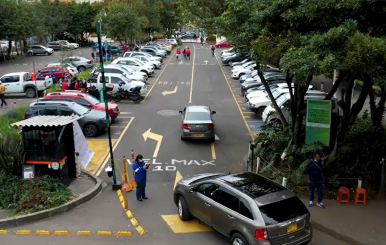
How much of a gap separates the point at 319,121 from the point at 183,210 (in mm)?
5129

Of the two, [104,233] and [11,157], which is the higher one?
[11,157]

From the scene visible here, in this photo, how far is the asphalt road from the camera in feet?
29.1

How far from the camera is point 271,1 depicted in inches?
452

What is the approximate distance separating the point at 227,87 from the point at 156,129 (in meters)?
12.8

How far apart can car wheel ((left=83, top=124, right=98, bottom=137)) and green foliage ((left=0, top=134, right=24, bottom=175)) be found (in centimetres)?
613

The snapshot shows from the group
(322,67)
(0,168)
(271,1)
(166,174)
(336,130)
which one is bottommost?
(166,174)

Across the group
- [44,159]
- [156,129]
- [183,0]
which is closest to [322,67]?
[44,159]

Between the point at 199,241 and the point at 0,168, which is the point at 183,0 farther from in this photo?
the point at 199,241

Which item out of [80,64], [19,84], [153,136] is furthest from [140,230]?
[80,64]

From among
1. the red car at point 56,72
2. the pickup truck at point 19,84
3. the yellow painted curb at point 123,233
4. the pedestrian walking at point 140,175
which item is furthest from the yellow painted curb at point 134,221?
the red car at point 56,72

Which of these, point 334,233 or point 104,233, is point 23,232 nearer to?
point 104,233

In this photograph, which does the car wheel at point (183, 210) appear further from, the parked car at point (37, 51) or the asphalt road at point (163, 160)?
the parked car at point (37, 51)

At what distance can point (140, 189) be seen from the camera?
425 inches

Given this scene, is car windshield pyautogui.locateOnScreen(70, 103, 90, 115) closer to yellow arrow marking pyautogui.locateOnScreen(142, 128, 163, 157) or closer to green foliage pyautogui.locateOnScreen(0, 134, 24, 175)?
yellow arrow marking pyautogui.locateOnScreen(142, 128, 163, 157)
